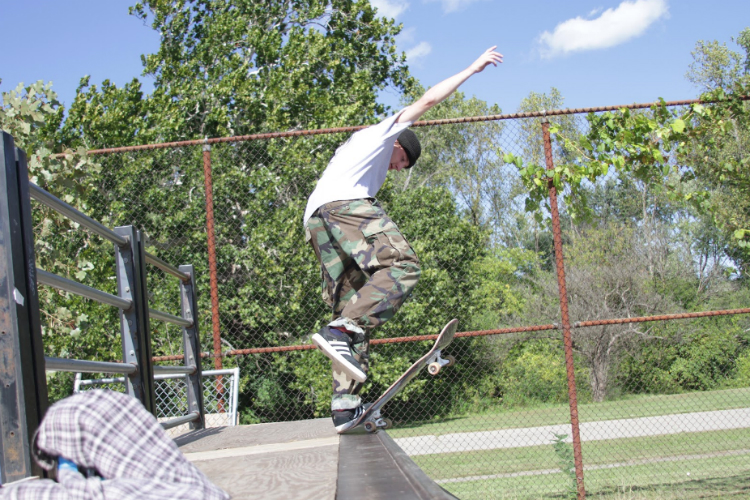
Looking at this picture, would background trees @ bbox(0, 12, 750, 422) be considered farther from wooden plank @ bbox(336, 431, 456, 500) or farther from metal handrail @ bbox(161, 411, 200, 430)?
wooden plank @ bbox(336, 431, 456, 500)

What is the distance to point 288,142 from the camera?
11125mm

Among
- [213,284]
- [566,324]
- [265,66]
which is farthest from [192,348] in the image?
[265,66]

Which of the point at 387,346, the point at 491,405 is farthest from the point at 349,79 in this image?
the point at 491,405

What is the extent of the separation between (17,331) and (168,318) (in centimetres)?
199

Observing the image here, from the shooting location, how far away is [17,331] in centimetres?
158

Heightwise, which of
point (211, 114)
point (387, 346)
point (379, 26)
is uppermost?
point (379, 26)

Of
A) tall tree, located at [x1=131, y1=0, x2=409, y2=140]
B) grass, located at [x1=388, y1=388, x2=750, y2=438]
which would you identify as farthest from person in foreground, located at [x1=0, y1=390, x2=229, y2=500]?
tall tree, located at [x1=131, y1=0, x2=409, y2=140]

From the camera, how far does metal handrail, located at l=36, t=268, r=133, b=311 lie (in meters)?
1.90

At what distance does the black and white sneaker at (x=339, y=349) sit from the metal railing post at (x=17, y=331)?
132cm

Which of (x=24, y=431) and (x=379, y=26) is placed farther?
(x=379, y=26)

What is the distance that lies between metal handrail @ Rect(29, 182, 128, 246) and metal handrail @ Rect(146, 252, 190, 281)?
0.53 metres

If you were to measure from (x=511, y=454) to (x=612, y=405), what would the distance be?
2744 mm

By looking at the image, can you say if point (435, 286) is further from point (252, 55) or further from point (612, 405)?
point (252, 55)

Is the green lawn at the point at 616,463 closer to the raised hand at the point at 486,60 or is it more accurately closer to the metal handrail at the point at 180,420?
the metal handrail at the point at 180,420
